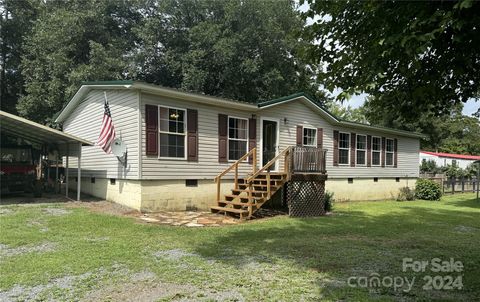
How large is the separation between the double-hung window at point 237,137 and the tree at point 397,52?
6985mm

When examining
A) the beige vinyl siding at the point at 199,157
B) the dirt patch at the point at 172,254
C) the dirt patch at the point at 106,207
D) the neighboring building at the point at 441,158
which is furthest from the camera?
the neighboring building at the point at 441,158

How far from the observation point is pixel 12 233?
686cm

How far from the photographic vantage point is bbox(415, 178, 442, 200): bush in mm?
18406

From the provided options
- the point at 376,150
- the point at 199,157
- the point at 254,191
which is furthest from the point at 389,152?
the point at 199,157

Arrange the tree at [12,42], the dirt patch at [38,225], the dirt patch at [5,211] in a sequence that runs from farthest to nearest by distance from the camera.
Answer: the tree at [12,42] → the dirt patch at [5,211] → the dirt patch at [38,225]

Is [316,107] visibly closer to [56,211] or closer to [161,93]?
[161,93]

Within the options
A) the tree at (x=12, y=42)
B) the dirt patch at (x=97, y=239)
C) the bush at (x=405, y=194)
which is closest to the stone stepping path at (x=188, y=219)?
the dirt patch at (x=97, y=239)

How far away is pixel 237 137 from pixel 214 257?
6963 mm

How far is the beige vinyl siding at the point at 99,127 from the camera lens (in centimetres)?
1009

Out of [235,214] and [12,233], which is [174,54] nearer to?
[235,214]

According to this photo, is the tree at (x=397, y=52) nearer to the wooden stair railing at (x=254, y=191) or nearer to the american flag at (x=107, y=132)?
the wooden stair railing at (x=254, y=191)

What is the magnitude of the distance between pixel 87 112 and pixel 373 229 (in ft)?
34.2

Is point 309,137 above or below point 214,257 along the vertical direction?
above

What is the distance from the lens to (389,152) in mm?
18562
